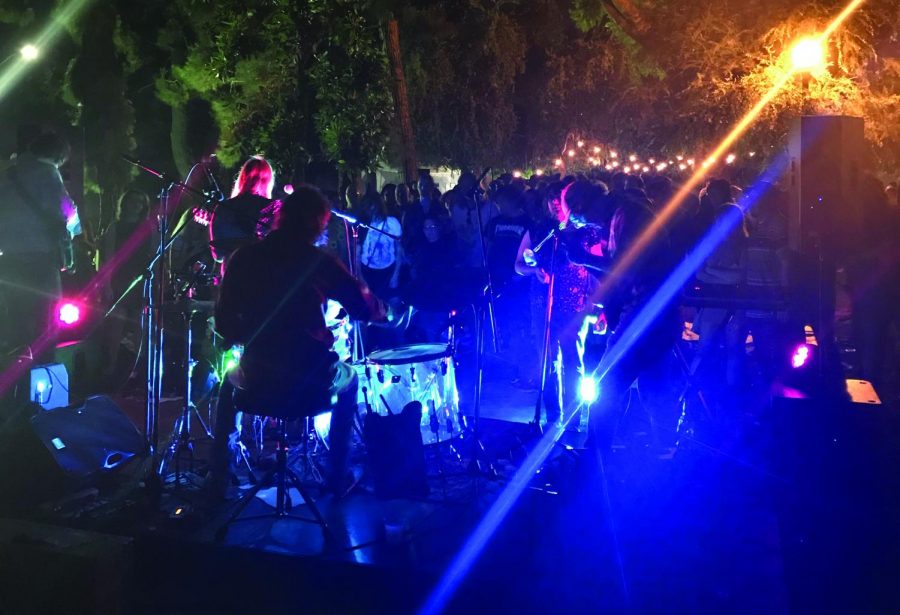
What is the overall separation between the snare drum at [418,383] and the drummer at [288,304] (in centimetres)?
123

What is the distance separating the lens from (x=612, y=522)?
4.75 m

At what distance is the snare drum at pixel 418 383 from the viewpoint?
569cm

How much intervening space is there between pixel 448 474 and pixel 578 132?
54.3 feet

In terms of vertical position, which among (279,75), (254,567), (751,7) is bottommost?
(254,567)

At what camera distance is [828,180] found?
4.80m

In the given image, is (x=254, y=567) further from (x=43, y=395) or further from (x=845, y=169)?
(x=845, y=169)

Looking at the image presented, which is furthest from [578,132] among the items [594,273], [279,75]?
[594,273]

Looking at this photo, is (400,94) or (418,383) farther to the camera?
(400,94)

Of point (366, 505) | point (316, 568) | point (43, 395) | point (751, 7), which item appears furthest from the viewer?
point (751, 7)

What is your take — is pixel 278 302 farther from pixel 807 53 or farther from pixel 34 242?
pixel 807 53

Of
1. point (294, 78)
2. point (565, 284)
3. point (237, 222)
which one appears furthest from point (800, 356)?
point (294, 78)

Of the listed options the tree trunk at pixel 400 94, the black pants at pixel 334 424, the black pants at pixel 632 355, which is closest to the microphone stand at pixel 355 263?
the black pants at pixel 334 424

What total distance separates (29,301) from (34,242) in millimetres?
537

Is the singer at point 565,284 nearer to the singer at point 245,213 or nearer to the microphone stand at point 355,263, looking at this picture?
the microphone stand at point 355,263
